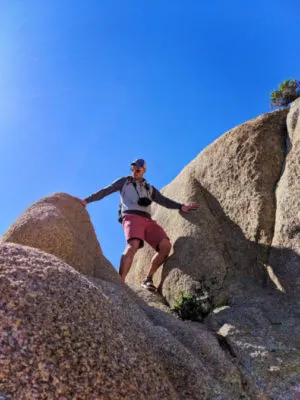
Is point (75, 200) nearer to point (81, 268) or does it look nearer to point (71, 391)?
point (81, 268)

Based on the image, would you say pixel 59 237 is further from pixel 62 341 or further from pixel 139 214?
pixel 62 341

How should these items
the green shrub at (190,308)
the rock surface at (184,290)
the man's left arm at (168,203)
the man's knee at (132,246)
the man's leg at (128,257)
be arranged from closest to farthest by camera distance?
the rock surface at (184,290)
the green shrub at (190,308)
the man's leg at (128,257)
the man's knee at (132,246)
the man's left arm at (168,203)

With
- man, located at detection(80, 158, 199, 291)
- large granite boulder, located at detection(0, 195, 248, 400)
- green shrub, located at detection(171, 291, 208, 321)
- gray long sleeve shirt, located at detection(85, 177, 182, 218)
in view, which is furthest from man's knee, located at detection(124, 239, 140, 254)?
large granite boulder, located at detection(0, 195, 248, 400)

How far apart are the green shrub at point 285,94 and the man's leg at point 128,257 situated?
6984 millimetres

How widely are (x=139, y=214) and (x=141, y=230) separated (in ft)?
1.59

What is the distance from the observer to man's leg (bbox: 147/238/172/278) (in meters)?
12.2

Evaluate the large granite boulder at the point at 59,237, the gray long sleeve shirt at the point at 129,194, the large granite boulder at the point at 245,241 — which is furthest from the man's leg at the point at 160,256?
the large granite boulder at the point at 59,237

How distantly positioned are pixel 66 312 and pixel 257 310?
5824mm

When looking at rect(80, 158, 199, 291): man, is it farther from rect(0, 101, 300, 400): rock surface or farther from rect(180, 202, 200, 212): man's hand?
rect(180, 202, 200, 212): man's hand

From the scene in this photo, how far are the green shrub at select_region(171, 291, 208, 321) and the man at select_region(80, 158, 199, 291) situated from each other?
1690 millimetres

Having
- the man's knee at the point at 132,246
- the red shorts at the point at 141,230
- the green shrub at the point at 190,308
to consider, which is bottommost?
the green shrub at the point at 190,308

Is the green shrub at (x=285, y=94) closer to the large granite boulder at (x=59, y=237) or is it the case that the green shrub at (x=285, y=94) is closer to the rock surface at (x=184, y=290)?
the rock surface at (x=184, y=290)

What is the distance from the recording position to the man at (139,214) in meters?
12.0

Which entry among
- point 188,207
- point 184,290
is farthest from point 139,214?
point 184,290
